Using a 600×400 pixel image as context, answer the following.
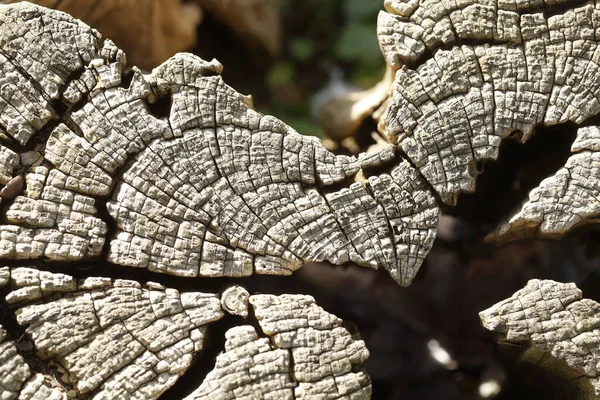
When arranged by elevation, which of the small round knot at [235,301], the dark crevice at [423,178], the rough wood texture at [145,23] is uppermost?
the rough wood texture at [145,23]

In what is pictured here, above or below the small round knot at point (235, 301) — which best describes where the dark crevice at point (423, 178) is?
above

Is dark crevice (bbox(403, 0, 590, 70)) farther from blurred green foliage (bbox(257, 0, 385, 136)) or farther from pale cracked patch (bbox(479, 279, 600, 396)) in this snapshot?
blurred green foliage (bbox(257, 0, 385, 136))

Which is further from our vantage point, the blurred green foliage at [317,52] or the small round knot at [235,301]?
the blurred green foliage at [317,52]

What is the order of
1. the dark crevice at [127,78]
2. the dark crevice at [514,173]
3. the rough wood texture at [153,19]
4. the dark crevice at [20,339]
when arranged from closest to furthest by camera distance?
the dark crevice at [20,339] < the dark crevice at [127,78] < the dark crevice at [514,173] < the rough wood texture at [153,19]

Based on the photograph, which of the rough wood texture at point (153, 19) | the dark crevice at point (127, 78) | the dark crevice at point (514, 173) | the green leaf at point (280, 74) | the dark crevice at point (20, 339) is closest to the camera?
the dark crevice at point (20, 339)

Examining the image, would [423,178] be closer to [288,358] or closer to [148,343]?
[288,358]

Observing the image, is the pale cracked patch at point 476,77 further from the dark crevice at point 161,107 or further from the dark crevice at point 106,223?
the dark crevice at point 106,223

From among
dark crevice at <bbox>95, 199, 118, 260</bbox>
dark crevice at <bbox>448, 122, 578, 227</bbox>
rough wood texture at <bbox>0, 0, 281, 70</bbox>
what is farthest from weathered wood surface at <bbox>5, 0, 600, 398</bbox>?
rough wood texture at <bbox>0, 0, 281, 70</bbox>

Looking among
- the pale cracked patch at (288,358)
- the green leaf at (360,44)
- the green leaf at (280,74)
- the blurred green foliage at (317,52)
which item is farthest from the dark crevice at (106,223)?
the green leaf at (360,44)
